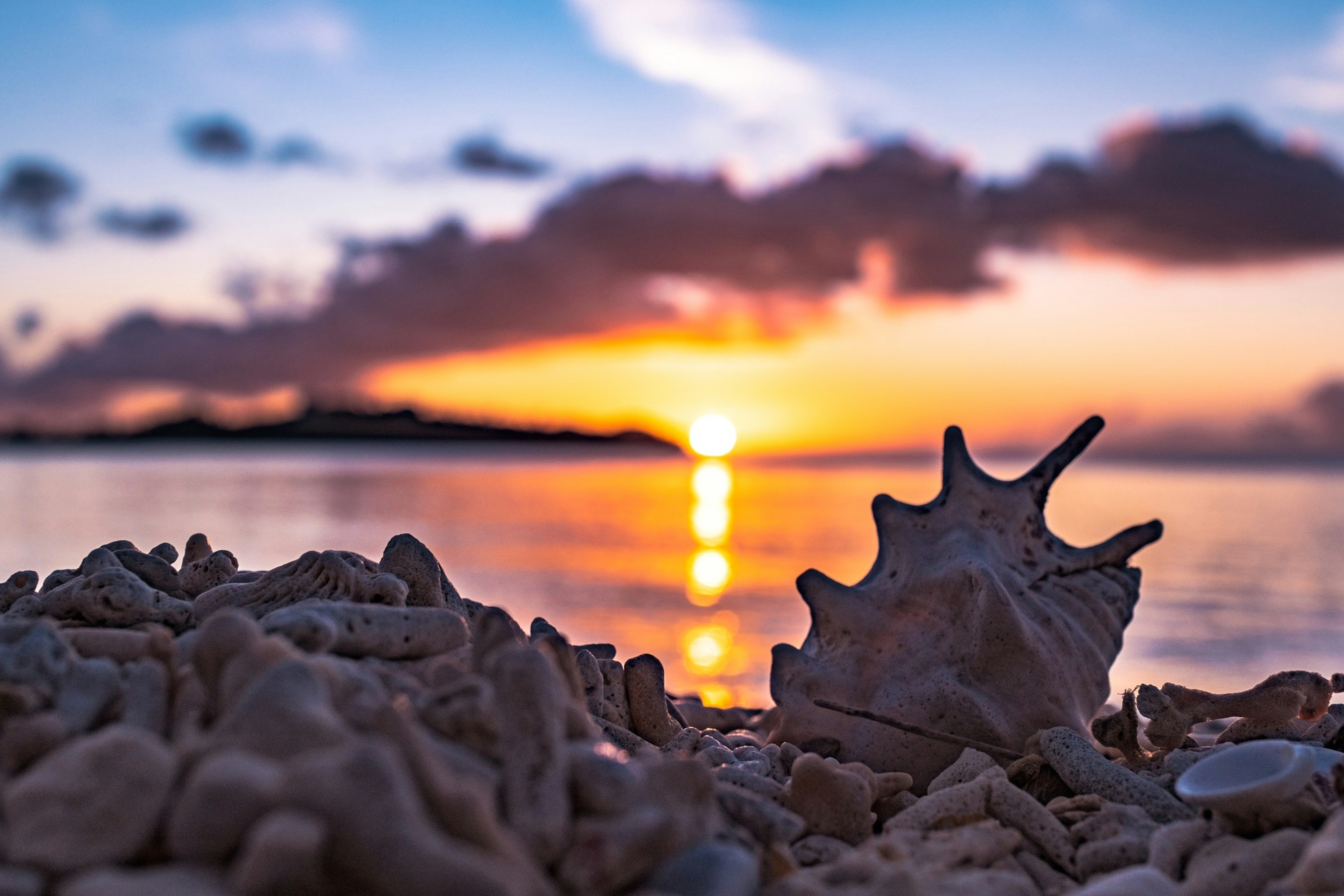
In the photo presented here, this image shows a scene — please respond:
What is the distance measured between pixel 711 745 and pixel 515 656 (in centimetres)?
177

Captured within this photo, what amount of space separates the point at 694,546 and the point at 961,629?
52.6ft

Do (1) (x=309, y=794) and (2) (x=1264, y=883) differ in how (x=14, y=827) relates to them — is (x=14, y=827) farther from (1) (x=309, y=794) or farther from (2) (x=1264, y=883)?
(2) (x=1264, y=883)

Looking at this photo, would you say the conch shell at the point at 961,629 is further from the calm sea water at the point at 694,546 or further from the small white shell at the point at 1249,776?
the calm sea water at the point at 694,546

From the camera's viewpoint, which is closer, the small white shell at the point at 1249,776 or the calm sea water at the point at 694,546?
the small white shell at the point at 1249,776

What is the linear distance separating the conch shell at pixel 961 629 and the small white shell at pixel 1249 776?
96cm

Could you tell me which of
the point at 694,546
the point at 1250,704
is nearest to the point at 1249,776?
the point at 1250,704

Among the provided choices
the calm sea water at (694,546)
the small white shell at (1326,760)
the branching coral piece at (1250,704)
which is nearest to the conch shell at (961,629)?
the branching coral piece at (1250,704)

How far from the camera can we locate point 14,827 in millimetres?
2104

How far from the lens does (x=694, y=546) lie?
20.2 m

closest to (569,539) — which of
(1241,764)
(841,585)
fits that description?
(841,585)

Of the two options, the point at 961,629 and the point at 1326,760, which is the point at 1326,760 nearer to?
the point at 1326,760

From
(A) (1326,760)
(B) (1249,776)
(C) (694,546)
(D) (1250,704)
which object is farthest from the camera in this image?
(C) (694,546)

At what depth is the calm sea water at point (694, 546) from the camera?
34.0 ft

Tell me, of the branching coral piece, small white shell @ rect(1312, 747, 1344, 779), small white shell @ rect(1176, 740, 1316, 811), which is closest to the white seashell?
small white shell @ rect(1312, 747, 1344, 779)
